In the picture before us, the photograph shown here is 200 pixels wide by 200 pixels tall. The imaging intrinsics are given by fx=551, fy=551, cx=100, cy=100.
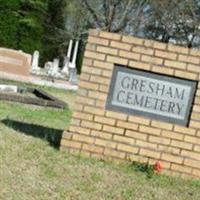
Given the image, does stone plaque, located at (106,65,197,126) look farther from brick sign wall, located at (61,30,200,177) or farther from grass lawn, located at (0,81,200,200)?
grass lawn, located at (0,81,200,200)

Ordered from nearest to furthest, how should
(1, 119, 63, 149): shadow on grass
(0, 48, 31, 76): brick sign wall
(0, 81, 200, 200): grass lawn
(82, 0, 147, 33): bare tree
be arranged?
(0, 81, 200, 200): grass lawn
(1, 119, 63, 149): shadow on grass
(0, 48, 31, 76): brick sign wall
(82, 0, 147, 33): bare tree

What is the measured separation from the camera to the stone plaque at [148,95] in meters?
5.80

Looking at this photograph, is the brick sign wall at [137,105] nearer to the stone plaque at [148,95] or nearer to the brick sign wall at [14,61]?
the stone plaque at [148,95]

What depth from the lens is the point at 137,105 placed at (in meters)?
5.85

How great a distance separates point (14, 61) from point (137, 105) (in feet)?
42.9

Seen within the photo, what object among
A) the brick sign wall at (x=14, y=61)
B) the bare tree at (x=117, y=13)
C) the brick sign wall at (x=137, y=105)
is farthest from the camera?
the bare tree at (x=117, y=13)

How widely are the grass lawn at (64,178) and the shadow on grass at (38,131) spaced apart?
24mm

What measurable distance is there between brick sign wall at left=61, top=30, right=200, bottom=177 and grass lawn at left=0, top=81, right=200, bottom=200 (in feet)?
0.67

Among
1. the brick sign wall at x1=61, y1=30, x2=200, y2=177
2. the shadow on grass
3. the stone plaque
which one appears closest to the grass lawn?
the shadow on grass

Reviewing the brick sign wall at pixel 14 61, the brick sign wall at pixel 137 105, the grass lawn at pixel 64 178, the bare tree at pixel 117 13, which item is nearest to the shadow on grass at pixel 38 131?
the grass lawn at pixel 64 178

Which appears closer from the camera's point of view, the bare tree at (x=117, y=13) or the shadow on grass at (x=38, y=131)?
the shadow on grass at (x=38, y=131)

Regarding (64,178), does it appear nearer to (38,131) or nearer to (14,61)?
(38,131)

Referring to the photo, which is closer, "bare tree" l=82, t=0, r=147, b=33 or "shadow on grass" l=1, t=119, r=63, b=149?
"shadow on grass" l=1, t=119, r=63, b=149

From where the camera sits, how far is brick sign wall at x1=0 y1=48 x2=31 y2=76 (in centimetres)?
1825
